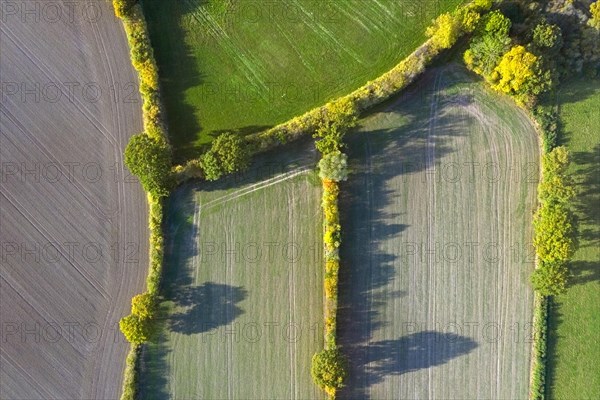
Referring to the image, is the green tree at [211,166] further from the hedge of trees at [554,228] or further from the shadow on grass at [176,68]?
the hedge of trees at [554,228]

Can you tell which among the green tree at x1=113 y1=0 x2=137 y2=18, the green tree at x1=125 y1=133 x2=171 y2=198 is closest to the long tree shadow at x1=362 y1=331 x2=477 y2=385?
the green tree at x1=125 y1=133 x2=171 y2=198

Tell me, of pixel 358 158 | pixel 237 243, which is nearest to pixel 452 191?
→ pixel 358 158

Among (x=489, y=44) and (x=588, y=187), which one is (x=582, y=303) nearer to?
(x=588, y=187)

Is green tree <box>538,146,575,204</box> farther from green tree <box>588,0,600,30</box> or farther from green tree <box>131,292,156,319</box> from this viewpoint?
green tree <box>131,292,156,319</box>

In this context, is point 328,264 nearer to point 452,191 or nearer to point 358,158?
point 358,158

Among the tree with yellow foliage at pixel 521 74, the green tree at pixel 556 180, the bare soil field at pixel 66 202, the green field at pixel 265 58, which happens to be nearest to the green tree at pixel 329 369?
the bare soil field at pixel 66 202

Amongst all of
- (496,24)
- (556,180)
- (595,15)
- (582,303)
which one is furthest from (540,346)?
(595,15)
